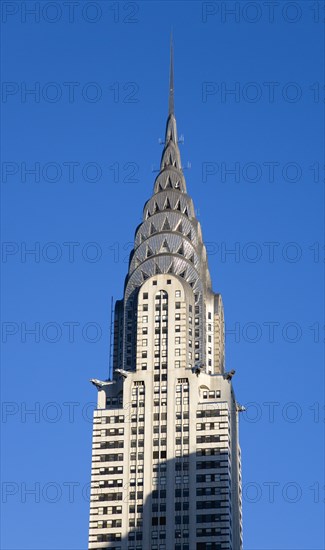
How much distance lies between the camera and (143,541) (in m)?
197

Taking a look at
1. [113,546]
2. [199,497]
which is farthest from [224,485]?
[113,546]

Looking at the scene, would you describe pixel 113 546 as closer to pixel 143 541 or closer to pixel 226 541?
pixel 143 541

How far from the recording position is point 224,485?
200m

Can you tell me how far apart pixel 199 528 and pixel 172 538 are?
4.65 metres

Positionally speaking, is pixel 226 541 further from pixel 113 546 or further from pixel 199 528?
pixel 113 546

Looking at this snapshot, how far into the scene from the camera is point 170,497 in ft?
656

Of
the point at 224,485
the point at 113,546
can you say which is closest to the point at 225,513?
the point at 224,485

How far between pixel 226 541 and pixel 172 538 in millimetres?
8758

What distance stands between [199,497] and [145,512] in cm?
928

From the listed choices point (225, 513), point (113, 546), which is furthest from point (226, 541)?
point (113, 546)

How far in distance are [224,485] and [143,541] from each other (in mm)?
16052

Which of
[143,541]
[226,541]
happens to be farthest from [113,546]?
[226,541]

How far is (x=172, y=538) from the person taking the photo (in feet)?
644

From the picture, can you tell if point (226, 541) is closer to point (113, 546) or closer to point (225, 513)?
point (225, 513)
